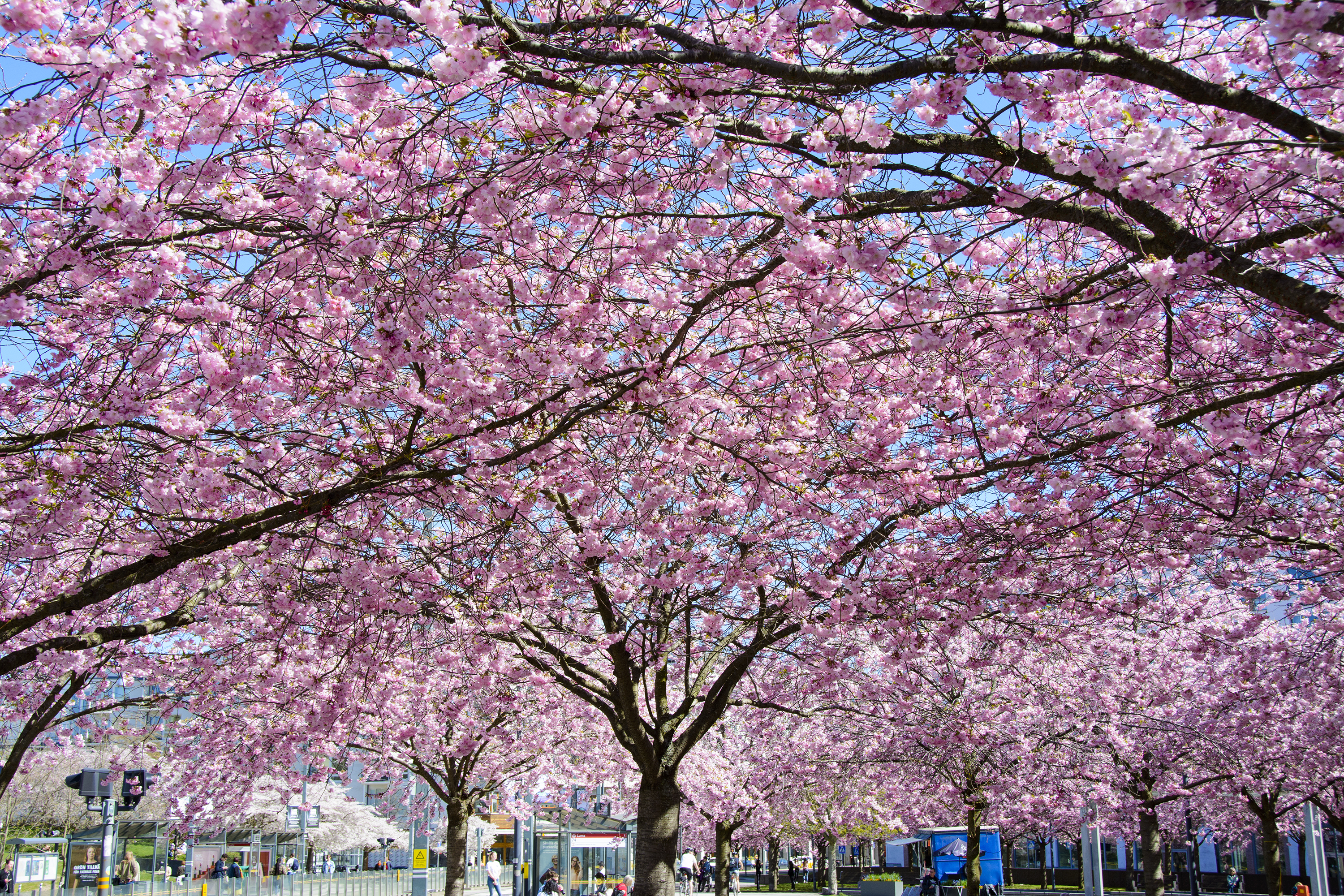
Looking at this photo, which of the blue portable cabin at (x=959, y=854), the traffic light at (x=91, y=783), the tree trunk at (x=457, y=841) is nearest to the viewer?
the traffic light at (x=91, y=783)

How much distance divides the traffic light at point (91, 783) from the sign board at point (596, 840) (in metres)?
11.0

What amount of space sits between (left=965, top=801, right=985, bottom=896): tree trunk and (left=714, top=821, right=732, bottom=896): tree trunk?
17.8 feet

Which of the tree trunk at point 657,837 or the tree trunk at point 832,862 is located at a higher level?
the tree trunk at point 657,837

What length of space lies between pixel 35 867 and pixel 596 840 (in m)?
16.1

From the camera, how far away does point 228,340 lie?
6438 mm

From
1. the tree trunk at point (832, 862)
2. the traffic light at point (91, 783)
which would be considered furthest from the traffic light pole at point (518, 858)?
the tree trunk at point (832, 862)

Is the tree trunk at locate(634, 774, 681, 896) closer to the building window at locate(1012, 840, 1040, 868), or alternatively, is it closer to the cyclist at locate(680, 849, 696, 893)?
the cyclist at locate(680, 849, 696, 893)

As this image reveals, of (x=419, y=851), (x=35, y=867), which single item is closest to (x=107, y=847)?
(x=419, y=851)

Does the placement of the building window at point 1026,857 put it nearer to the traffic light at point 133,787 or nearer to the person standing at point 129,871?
the person standing at point 129,871

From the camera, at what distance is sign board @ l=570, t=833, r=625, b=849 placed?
22.5 m

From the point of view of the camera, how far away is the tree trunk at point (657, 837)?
438 inches

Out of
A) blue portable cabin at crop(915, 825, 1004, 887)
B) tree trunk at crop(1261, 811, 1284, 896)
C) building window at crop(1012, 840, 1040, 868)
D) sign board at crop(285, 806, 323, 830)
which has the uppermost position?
tree trunk at crop(1261, 811, 1284, 896)

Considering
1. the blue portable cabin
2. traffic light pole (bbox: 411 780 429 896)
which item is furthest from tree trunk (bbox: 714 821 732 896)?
the blue portable cabin

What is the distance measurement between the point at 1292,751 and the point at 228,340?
19.8 metres
